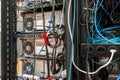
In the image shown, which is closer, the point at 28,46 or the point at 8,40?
the point at 8,40

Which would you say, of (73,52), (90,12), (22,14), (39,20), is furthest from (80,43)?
(22,14)

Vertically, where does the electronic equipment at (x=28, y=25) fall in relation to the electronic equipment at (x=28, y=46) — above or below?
above

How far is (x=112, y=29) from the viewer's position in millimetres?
1146

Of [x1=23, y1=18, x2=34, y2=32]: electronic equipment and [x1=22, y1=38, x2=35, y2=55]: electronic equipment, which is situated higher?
[x1=23, y1=18, x2=34, y2=32]: electronic equipment

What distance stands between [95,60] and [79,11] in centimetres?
28

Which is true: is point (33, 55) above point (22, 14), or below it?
below

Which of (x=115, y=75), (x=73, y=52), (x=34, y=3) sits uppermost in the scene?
Result: (x=34, y=3)

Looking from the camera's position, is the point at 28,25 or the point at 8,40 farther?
the point at 28,25

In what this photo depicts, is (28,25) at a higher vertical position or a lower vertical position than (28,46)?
higher

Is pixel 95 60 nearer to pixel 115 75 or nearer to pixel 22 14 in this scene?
pixel 115 75

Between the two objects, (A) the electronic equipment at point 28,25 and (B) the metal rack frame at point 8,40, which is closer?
(B) the metal rack frame at point 8,40

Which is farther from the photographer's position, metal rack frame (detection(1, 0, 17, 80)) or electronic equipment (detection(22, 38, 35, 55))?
electronic equipment (detection(22, 38, 35, 55))

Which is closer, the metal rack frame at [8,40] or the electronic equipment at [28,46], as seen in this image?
the metal rack frame at [8,40]

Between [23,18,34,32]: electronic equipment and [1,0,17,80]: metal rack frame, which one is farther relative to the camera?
[23,18,34,32]: electronic equipment
